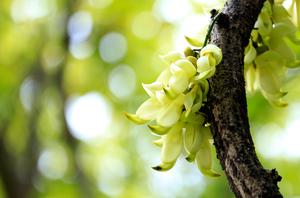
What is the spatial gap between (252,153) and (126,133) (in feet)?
23.1

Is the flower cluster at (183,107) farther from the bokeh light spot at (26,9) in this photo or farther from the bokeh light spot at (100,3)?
the bokeh light spot at (26,9)

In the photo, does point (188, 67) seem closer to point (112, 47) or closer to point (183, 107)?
point (183, 107)

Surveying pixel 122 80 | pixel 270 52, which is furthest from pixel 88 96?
pixel 270 52

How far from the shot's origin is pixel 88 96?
24.5 ft

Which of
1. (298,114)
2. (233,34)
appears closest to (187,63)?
(233,34)

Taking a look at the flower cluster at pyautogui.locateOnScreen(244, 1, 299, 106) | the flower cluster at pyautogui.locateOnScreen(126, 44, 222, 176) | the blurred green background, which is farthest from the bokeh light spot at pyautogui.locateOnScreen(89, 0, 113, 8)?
the flower cluster at pyautogui.locateOnScreen(126, 44, 222, 176)

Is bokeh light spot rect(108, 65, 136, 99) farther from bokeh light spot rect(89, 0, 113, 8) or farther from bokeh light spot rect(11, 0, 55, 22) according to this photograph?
bokeh light spot rect(11, 0, 55, 22)

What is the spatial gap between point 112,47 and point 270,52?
5.63 metres

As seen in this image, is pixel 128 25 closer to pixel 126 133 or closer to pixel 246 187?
pixel 126 133

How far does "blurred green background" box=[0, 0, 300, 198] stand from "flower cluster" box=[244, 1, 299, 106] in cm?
260

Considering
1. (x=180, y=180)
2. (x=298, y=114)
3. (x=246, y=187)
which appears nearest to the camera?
(x=246, y=187)

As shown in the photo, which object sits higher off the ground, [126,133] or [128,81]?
[128,81]

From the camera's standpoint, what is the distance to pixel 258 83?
1.46 meters

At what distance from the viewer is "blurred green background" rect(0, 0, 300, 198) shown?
4.93m
